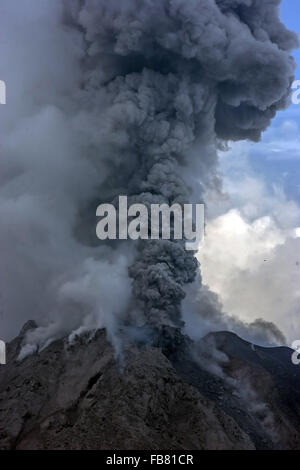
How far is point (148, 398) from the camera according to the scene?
23266 millimetres

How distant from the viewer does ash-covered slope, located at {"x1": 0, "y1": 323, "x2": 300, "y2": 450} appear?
21.2m

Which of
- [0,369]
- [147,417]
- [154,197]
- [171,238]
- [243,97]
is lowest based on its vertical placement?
[147,417]

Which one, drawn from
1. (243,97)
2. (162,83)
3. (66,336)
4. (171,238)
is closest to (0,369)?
(66,336)

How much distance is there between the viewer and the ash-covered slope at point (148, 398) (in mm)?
21203

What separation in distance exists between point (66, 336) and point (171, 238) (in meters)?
12.2

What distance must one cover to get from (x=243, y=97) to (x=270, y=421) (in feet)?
94.2

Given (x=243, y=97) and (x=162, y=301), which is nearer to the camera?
(x=162, y=301)

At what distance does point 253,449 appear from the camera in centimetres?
2117

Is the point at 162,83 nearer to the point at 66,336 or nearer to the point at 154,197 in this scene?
the point at 154,197

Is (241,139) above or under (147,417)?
above

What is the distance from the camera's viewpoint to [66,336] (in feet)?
110

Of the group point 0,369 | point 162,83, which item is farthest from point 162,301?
point 162,83

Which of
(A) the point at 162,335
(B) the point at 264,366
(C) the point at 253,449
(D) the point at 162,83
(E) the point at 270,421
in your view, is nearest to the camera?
(C) the point at 253,449
